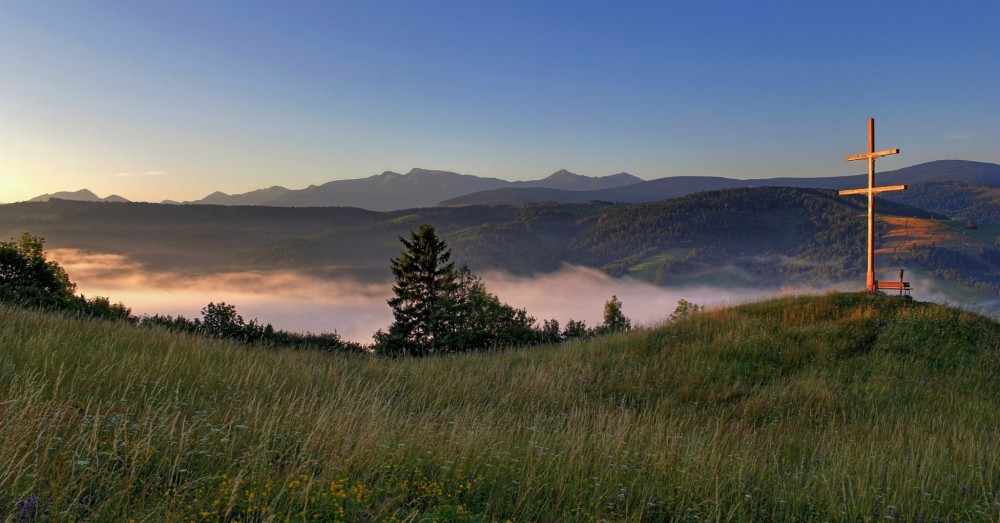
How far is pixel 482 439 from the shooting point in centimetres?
636

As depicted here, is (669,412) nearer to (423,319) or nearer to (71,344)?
(71,344)

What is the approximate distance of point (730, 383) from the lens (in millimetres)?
15422

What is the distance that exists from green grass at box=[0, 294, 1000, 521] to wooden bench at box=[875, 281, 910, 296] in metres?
5.84

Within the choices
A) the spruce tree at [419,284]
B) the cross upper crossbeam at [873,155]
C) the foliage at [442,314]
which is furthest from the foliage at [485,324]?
the cross upper crossbeam at [873,155]

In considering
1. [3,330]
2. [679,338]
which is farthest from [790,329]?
[3,330]

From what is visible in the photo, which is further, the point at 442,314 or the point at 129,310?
the point at 442,314

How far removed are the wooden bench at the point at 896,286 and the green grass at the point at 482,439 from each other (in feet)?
19.1

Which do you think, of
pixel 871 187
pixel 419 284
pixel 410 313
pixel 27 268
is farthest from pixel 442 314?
pixel 871 187

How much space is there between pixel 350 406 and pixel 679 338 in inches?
588

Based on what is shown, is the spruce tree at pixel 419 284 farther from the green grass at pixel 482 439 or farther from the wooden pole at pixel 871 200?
the wooden pole at pixel 871 200

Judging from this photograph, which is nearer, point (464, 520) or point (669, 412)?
point (464, 520)

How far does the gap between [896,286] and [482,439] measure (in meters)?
22.8

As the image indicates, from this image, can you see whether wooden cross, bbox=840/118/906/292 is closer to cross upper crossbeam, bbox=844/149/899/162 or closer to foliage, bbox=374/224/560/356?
cross upper crossbeam, bbox=844/149/899/162

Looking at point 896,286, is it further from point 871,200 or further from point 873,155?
point 873,155
